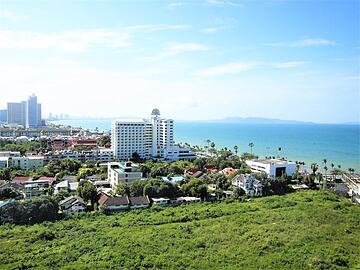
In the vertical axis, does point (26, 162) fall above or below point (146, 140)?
below

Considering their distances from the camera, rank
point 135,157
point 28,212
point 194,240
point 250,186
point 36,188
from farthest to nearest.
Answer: point 135,157, point 250,186, point 36,188, point 28,212, point 194,240

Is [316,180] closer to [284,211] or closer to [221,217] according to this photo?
[284,211]

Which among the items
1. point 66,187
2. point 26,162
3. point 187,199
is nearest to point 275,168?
point 187,199

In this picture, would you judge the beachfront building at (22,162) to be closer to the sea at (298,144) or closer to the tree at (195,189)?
the tree at (195,189)

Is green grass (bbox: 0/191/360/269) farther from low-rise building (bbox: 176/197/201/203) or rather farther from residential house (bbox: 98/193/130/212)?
low-rise building (bbox: 176/197/201/203)

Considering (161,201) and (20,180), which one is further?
(20,180)

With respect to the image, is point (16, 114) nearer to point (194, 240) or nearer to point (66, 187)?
point (66, 187)

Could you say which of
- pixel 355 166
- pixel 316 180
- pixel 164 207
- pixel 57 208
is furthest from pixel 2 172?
pixel 355 166
